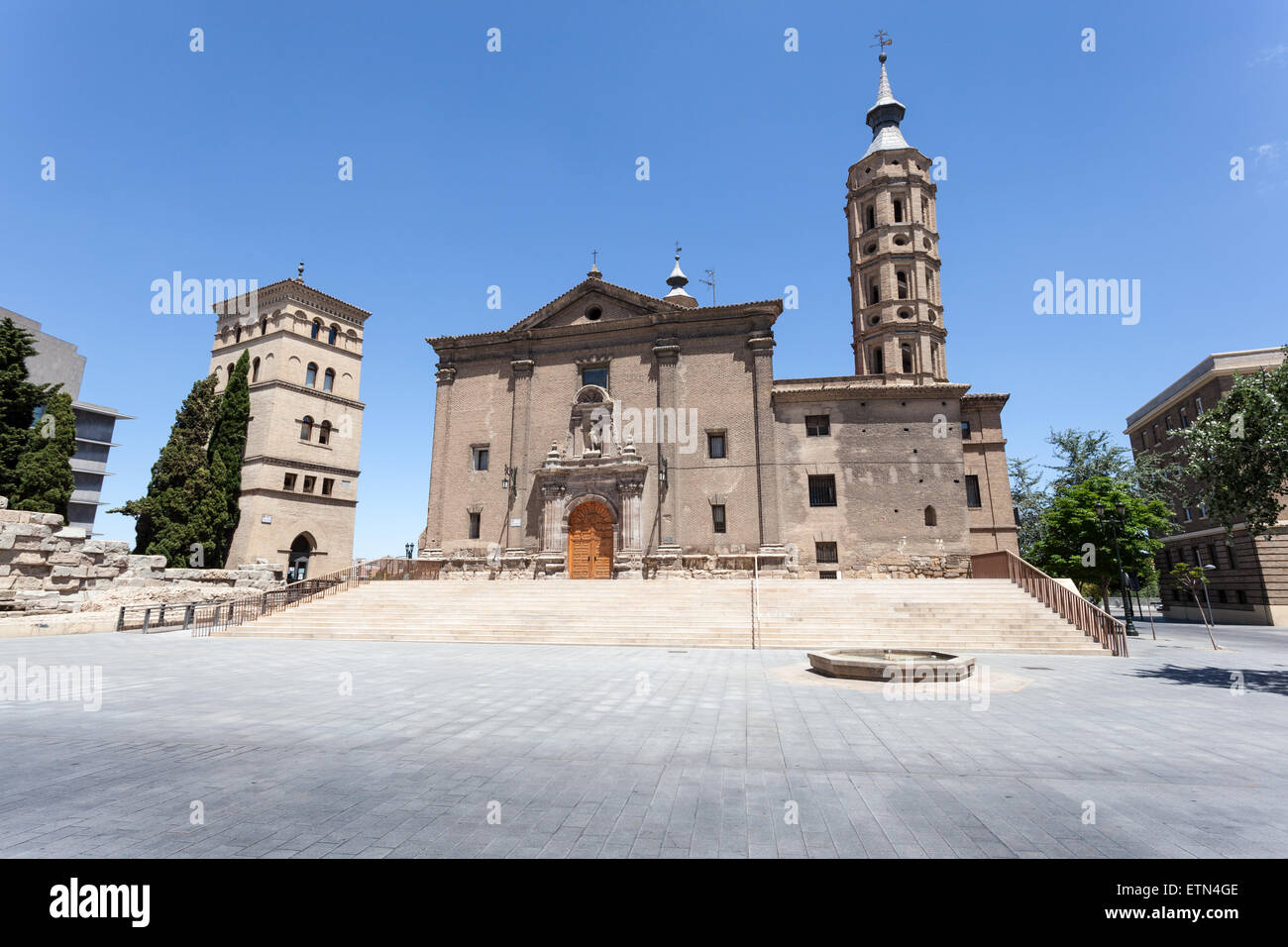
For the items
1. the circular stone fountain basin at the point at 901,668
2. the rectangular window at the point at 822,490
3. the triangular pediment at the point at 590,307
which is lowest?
the circular stone fountain basin at the point at 901,668

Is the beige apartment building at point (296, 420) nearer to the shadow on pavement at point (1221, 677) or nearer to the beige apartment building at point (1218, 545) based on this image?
the shadow on pavement at point (1221, 677)

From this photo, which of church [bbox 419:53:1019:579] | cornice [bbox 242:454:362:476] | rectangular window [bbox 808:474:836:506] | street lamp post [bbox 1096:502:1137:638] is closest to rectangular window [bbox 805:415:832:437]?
church [bbox 419:53:1019:579]

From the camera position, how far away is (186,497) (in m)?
30.7

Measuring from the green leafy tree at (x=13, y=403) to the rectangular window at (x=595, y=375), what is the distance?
24.2 meters

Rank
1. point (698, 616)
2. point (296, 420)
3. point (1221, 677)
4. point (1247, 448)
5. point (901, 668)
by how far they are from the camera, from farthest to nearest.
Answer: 1. point (296, 420)
2. point (698, 616)
3. point (1221, 677)
4. point (1247, 448)
5. point (901, 668)

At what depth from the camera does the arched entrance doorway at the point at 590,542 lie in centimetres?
2775

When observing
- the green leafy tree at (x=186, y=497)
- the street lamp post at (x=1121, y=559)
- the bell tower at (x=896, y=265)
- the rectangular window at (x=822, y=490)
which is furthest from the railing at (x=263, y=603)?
the street lamp post at (x=1121, y=559)

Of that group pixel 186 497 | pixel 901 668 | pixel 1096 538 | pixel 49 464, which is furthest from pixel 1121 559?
pixel 49 464

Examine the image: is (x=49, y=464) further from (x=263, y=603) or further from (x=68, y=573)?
(x=263, y=603)

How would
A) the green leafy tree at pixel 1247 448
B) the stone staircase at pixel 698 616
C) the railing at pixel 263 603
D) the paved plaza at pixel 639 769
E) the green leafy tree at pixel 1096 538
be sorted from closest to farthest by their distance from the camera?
1. the paved plaza at pixel 639 769
2. the green leafy tree at pixel 1247 448
3. the stone staircase at pixel 698 616
4. the railing at pixel 263 603
5. the green leafy tree at pixel 1096 538

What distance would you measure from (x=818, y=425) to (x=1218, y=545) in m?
26.0

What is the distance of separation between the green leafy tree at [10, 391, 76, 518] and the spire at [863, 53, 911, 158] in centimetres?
4440

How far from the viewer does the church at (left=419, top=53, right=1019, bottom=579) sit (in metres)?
27.0
